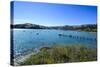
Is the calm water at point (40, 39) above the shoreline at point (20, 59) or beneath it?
above

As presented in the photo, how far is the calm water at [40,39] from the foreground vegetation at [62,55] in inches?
2.7

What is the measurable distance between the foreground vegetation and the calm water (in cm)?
7

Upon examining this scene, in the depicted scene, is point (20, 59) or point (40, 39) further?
point (40, 39)

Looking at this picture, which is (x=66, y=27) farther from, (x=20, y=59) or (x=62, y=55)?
(x=20, y=59)

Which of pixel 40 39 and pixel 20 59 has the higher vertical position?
pixel 40 39

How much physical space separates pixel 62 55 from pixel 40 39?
39cm

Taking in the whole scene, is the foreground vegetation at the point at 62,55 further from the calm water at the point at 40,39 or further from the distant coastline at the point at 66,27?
the distant coastline at the point at 66,27

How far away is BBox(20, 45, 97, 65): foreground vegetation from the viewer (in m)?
2.39

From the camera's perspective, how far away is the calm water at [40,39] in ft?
7.48

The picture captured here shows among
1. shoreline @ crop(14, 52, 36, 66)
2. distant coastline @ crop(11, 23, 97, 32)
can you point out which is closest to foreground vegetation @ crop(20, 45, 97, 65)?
shoreline @ crop(14, 52, 36, 66)

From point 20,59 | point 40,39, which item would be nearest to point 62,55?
point 40,39

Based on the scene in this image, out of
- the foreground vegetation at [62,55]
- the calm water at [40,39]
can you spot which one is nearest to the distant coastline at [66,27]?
the calm water at [40,39]

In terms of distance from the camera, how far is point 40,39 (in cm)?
239

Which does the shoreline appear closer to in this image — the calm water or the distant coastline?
the calm water
